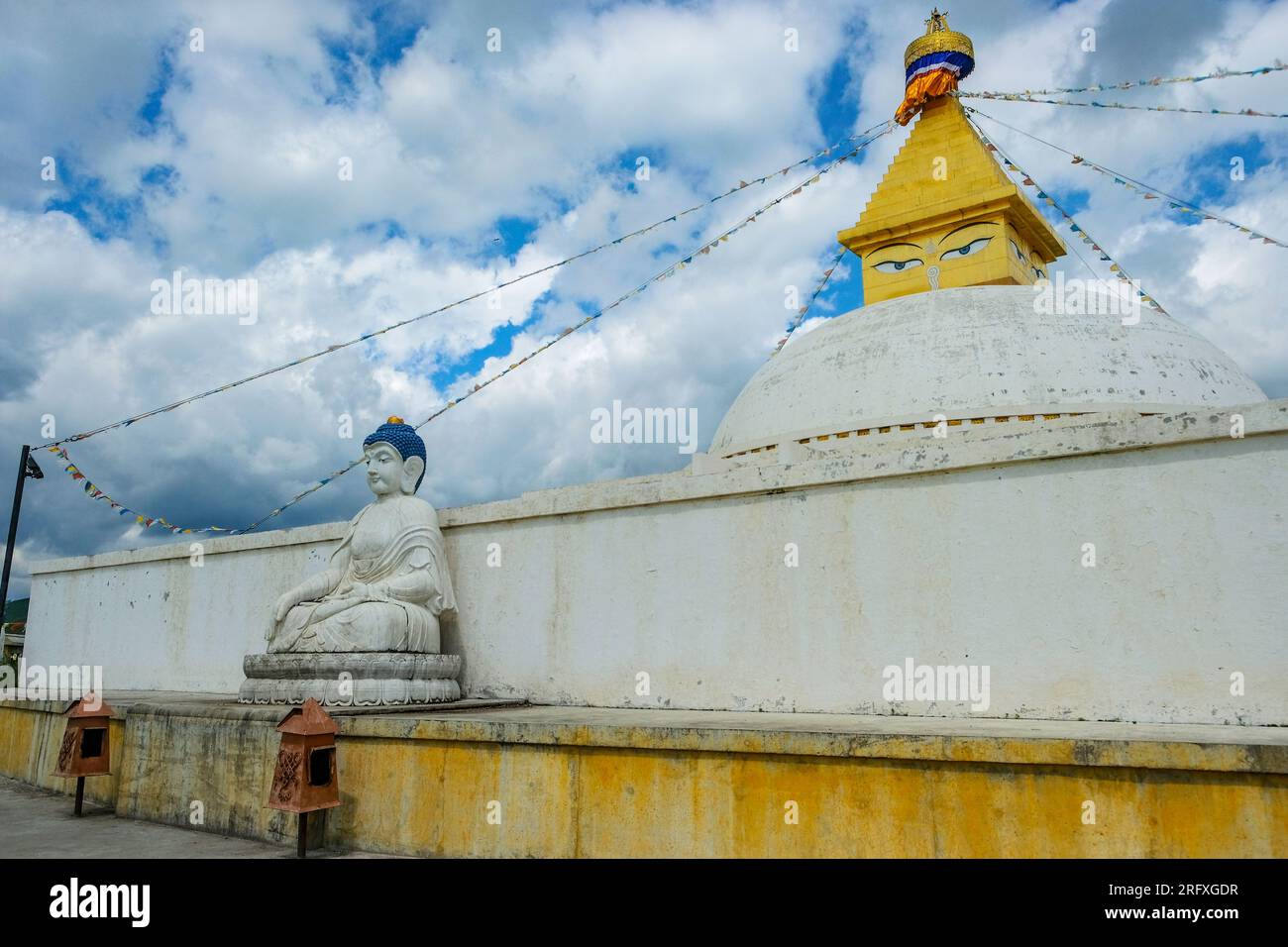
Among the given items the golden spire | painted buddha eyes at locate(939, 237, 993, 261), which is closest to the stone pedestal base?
the golden spire

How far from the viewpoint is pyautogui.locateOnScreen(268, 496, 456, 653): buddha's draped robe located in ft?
22.5

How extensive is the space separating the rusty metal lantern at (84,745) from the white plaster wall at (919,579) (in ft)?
8.76

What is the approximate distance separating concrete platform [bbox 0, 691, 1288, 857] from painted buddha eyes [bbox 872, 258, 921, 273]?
10563 mm

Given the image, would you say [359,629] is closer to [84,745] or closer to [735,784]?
[84,745]

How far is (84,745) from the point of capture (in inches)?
261

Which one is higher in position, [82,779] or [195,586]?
[195,586]

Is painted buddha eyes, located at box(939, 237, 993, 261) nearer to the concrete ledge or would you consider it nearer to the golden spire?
the golden spire

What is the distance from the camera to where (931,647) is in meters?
5.77

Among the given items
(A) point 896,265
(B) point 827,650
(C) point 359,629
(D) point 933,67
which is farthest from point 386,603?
(D) point 933,67
